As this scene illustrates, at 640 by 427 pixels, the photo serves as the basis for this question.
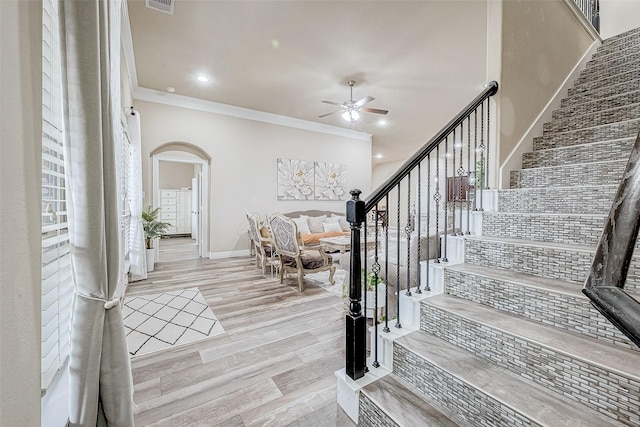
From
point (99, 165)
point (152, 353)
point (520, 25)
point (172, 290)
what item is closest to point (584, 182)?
point (520, 25)

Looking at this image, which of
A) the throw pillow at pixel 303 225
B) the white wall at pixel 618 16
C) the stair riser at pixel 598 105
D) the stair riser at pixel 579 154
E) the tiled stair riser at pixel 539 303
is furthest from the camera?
the throw pillow at pixel 303 225

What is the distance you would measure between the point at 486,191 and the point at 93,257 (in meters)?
2.57

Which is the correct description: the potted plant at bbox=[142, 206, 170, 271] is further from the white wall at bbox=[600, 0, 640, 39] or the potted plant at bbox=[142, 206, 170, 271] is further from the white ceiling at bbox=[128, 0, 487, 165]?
the white wall at bbox=[600, 0, 640, 39]

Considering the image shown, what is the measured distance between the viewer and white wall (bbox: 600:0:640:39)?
153 inches

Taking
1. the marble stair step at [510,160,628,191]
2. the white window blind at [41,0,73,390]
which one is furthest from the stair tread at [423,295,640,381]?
the white window blind at [41,0,73,390]

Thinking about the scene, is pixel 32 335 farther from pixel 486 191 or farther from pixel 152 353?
pixel 486 191

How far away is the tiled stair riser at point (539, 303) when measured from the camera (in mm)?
1180

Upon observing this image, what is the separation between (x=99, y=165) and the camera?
989 millimetres

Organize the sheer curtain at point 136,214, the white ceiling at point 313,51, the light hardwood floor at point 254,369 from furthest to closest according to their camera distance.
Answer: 1. the sheer curtain at point 136,214
2. the white ceiling at point 313,51
3. the light hardwood floor at point 254,369

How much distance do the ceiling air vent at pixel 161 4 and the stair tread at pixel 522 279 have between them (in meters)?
3.56

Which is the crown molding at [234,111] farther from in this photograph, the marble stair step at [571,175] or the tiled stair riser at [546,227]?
the tiled stair riser at [546,227]

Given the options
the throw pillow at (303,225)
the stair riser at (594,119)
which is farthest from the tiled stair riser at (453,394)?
the throw pillow at (303,225)

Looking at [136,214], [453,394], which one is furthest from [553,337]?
[136,214]

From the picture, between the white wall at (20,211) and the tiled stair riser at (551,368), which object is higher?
the white wall at (20,211)
